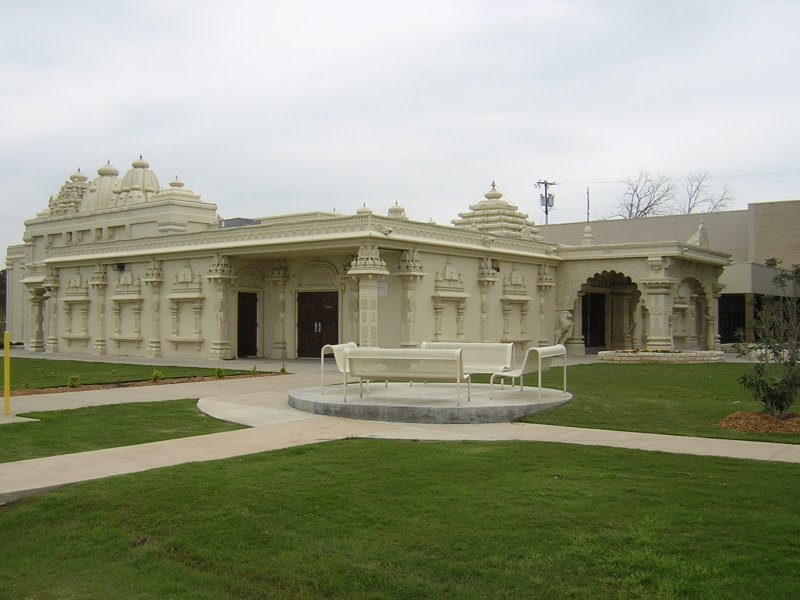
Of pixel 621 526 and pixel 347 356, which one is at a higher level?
pixel 347 356

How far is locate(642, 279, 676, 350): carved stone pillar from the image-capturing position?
1072 inches

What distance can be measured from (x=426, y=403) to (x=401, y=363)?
0.70m

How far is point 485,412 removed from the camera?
11.6 metres

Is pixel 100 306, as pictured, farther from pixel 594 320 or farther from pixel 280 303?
pixel 594 320

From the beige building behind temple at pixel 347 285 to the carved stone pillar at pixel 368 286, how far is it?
39mm

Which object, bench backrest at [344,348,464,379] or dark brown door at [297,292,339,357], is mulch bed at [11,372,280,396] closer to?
dark brown door at [297,292,339,357]

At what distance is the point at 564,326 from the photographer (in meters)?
30.5

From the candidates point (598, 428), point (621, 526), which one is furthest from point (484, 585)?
point (598, 428)

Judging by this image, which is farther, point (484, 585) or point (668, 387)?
point (668, 387)

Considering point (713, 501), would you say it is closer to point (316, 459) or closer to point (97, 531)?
point (316, 459)

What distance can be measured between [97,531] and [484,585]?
312 cm

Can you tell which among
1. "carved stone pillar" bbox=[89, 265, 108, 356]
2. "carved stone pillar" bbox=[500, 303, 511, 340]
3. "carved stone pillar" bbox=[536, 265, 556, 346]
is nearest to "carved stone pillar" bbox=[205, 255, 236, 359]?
"carved stone pillar" bbox=[89, 265, 108, 356]

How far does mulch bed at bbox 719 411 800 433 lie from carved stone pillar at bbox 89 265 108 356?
82.3 ft

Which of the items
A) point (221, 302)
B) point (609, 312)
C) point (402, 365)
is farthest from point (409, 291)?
point (609, 312)
